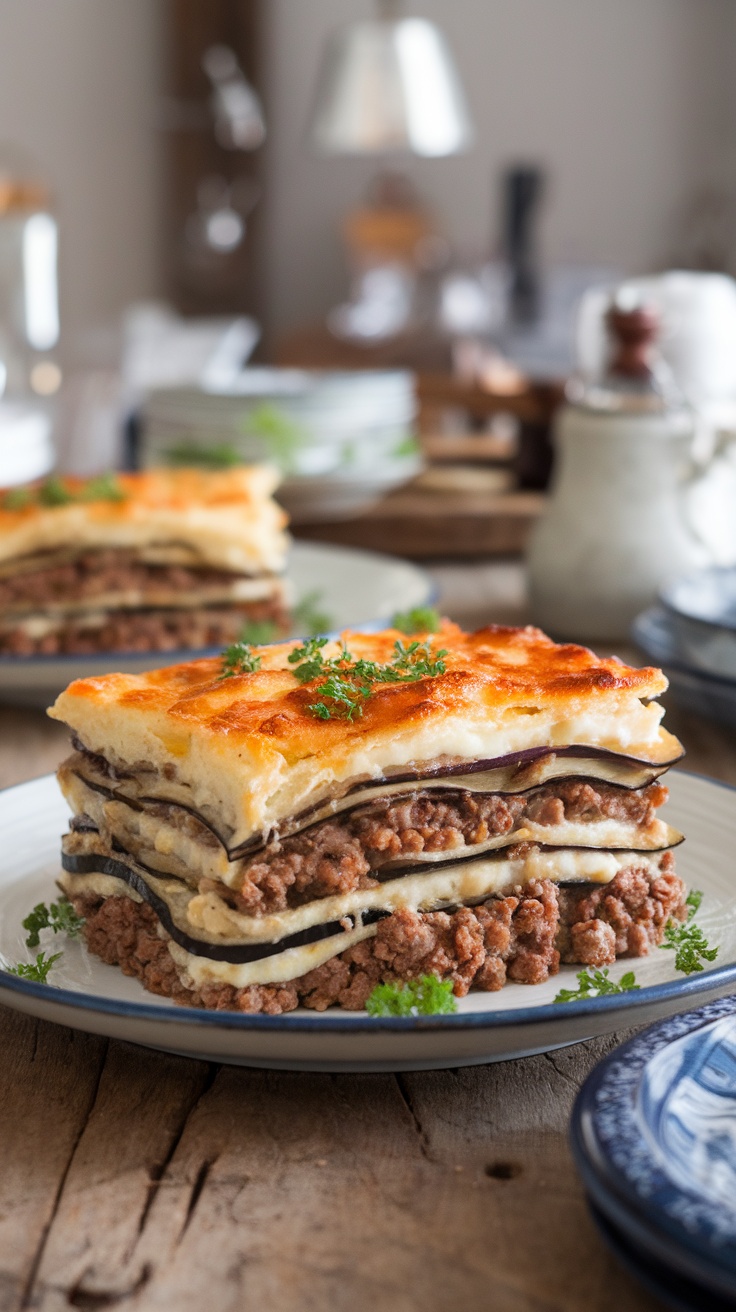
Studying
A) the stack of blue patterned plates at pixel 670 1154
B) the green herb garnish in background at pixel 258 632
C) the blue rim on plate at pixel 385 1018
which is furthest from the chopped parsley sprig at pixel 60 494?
the stack of blue patterned plates at pixel 670 1154

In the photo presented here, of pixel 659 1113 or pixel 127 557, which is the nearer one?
pixel 659 1113

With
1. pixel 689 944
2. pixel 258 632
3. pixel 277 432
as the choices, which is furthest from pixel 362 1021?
pixel 277 432

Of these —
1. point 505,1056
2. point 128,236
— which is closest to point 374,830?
point 505,1056

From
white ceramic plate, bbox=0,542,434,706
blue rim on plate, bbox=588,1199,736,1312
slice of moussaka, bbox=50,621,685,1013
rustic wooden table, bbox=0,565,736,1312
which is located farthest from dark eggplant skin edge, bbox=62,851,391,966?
white ceramic plate, bbox=0,542,434,706

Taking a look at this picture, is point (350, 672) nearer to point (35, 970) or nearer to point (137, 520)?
point (35, 970)

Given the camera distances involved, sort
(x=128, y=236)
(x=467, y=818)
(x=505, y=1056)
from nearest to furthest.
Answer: (x=505, y=1056), (x=467, y=818), (x=128, y=236)

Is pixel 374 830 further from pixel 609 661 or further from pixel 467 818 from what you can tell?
pixel 609 661
